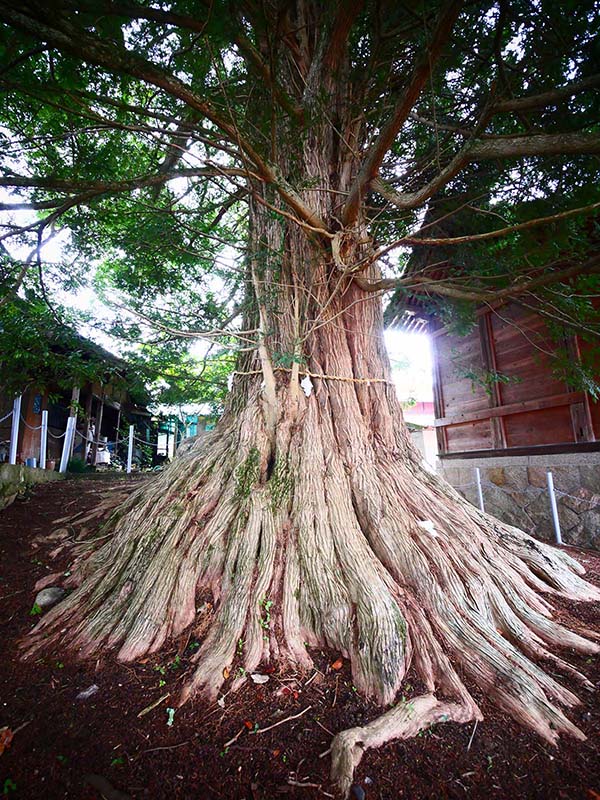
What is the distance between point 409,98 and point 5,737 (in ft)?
12.0

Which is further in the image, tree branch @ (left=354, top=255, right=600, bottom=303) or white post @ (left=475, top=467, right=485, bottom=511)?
white post @ (left=475, top=467, right=485, bottom=511)

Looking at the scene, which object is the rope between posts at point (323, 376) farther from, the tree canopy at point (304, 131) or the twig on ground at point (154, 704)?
the twig on ground at point (154, 704)

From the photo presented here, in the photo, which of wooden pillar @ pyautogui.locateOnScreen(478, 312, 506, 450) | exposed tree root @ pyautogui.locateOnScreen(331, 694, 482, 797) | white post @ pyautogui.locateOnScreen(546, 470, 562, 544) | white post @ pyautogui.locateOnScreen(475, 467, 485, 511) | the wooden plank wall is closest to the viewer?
exposed tree root @ pyautogui.locateOnScreen(331, 694, 482, 797)

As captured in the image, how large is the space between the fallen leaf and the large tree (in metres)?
0.60

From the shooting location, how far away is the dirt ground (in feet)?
4.80

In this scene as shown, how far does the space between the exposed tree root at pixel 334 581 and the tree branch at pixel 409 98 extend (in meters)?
1.76

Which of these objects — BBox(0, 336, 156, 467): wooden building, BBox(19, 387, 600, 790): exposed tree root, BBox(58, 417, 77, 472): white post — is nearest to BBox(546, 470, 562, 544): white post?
BBox(19, 387, 600, 790): exposed tree root

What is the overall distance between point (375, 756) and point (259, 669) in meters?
0.76

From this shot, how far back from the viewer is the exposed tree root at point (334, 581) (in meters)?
1.99

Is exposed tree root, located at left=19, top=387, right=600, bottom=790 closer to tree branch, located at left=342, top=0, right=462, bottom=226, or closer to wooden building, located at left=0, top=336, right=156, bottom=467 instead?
tree branch, located at left=342, top=0, right=462, bottom=226

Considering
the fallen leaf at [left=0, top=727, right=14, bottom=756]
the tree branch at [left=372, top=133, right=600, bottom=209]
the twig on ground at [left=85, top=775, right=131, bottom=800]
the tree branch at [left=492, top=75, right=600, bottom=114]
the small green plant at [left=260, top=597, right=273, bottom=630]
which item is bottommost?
the twig on ground at [left=85, top=775, right=131, bottom=800]

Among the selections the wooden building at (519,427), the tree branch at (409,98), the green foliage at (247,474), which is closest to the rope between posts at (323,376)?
the green foliage at (247,474)

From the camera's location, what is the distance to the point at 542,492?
5.97 metres

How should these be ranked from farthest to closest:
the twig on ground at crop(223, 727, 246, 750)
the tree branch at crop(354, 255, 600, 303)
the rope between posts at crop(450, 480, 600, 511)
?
1. the rope between posts at crop(450, 480, 600, 511)
2. the tree branch at crop(354, 255, 600, 303)
3. the twig on ground at crop(223, 727, 246, 750)
